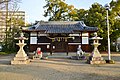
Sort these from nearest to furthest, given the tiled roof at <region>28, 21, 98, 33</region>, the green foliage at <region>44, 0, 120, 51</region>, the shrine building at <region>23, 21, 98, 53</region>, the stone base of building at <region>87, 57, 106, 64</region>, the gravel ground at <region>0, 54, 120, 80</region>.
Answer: the gravel ground at <region>0, 54, 120, 80</region>
the stone base of building at <region>87, 57, 106, 64</region>
the tiled roof at <region>28, 21, 98, 33</region>
the shrine building at <region>23, 21, 98, 53</region>
the green foliage at <region>44, 0, 120, 51</region>

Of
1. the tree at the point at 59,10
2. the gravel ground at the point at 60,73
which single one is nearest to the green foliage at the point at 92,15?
the tree at the point at 59,10

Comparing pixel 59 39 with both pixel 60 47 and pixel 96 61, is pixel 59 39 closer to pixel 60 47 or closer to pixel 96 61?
pixel 60 47

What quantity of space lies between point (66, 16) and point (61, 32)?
12.3 meters

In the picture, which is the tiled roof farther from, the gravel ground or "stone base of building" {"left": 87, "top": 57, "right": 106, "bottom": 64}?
the gravel ground

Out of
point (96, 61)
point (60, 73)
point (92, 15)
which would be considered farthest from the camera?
point (92, 15)

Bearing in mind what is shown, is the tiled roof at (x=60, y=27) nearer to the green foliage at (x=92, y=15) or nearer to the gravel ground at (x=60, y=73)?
the green foliage at (x=92, y=15)

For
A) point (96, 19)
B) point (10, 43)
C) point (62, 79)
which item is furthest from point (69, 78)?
point (10, 43)

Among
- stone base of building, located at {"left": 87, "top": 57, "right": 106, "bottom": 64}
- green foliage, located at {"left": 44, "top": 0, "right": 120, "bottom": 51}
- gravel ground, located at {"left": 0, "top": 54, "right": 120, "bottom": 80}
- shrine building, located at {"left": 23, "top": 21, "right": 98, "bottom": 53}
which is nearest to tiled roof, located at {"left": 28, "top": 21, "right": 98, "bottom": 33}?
shrine building, located at {"left": 23, "top": 21, "right": 98, "bottom": 53}

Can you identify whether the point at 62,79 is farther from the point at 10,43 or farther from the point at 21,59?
the point at 10,43

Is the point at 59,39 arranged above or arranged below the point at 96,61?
above

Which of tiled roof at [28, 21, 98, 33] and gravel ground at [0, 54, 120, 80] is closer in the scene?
gravel ground at [0, 54, 120, 80]

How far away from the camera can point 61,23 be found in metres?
31.4

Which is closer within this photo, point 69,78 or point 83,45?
point 69,78

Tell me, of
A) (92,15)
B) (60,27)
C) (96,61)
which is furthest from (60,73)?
(92,15)
